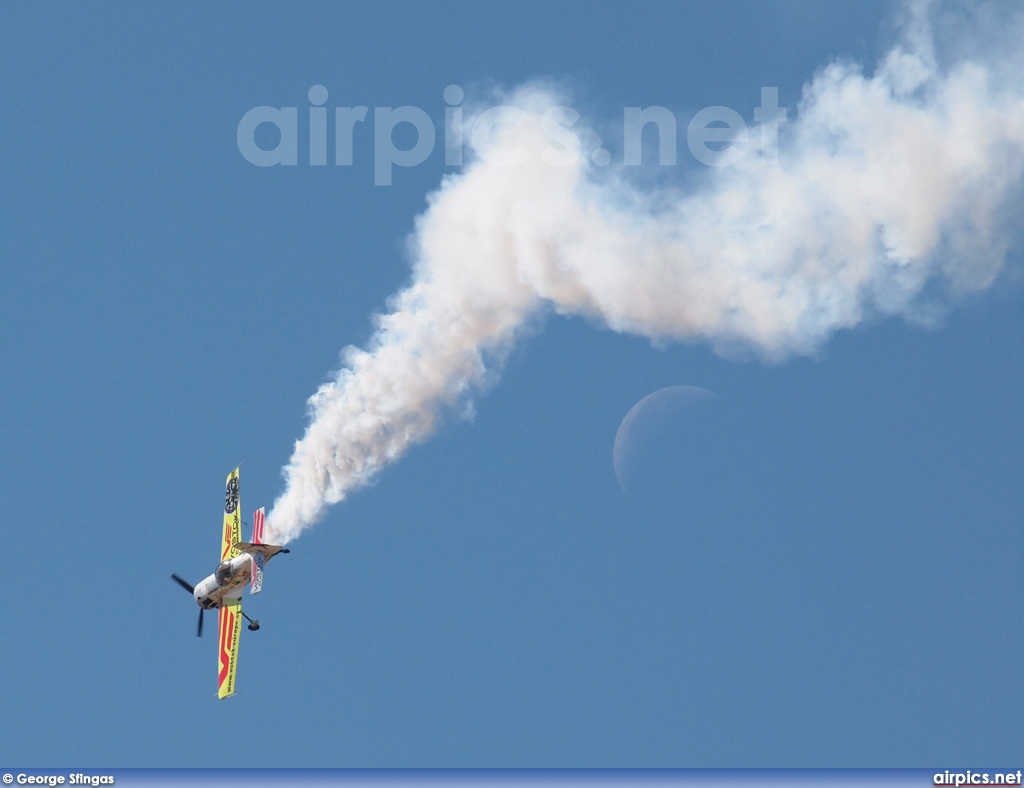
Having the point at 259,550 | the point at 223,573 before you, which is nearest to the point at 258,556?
the point at 259,550

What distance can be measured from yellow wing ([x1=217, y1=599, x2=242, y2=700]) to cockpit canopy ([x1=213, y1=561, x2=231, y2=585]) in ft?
3.04

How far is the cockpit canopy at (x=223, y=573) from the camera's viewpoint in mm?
53656

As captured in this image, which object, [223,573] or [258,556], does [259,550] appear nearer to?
[258,556]

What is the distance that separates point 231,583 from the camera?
5384cm

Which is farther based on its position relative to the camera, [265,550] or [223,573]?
[223,573]

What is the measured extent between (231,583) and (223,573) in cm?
39

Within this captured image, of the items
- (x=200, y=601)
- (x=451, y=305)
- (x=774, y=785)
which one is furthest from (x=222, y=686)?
(x=774, y=785)

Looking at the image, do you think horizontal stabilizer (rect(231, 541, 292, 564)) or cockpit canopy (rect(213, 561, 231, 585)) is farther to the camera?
cockpit canopy (rect(213, 561, 231, 585))

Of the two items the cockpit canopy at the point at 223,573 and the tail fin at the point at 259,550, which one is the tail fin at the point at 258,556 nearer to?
the tail fin at the point at 259,550

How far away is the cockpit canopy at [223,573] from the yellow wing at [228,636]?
93cm

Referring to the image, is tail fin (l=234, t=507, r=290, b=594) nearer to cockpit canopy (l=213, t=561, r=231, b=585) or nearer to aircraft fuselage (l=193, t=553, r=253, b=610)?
aircraft fuselage (l=193, t=553, r=253, b=610)

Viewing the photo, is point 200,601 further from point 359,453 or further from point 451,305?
point 451,305

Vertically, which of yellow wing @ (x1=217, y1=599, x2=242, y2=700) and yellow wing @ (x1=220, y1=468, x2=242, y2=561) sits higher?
yellow wing @ (x1=220, y1=468, x2=242, y2=561)

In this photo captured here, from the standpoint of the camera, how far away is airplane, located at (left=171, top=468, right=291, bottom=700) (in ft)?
173
